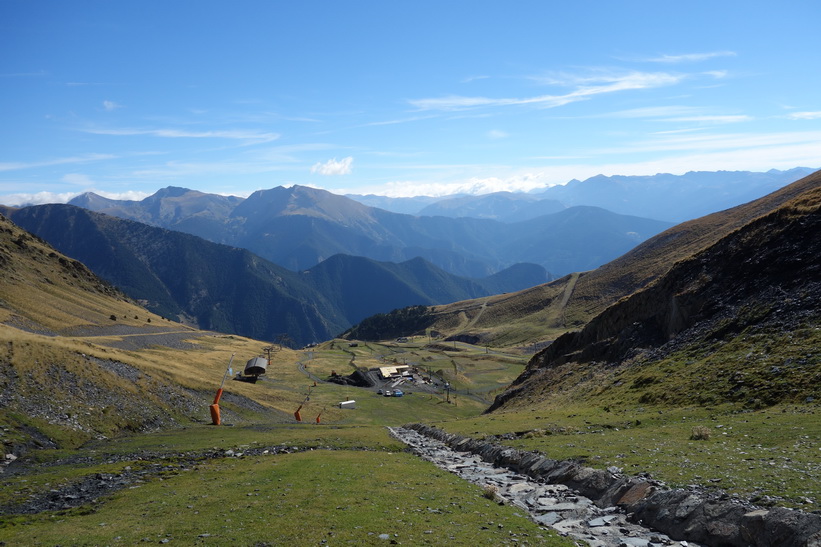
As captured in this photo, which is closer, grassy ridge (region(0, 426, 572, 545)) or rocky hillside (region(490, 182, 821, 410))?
grassy ridge (region(0, 426, 572, 545))

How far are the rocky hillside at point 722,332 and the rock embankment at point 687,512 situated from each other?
13314 millimetres

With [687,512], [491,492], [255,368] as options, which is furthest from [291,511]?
[255,368]

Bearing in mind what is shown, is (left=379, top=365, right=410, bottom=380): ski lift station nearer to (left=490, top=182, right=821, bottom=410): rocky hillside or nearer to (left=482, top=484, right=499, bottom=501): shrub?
(left=490, top=182, right=821, bottom=410): rocky hillside

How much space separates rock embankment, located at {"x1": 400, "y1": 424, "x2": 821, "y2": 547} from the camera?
1298 centimetres

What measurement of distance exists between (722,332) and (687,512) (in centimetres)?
2857

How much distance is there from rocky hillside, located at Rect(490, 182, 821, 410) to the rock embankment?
13.3m

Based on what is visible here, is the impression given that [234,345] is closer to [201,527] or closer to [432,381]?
[432,381]

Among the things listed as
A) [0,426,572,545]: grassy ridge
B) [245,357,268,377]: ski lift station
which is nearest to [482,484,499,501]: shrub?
[0,426,572,545]: grassy ridge

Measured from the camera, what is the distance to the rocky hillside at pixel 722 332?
30.4 m

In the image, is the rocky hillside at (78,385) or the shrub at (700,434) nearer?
the shrub at (700,434)

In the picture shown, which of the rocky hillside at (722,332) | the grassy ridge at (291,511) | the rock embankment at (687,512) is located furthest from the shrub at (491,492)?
the rocky hillside at (722,332)

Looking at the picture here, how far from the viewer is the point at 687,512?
1549 cm

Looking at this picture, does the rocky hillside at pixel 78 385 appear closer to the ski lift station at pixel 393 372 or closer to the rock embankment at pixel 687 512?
the rock embankment at pixel 687 512

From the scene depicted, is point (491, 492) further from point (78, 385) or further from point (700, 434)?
point (78, 385)
